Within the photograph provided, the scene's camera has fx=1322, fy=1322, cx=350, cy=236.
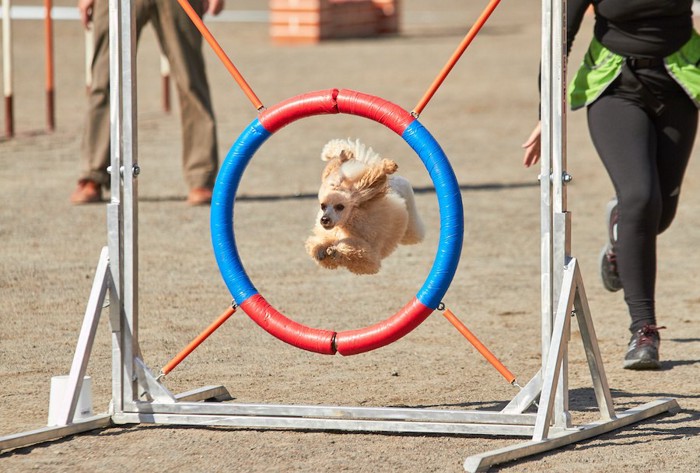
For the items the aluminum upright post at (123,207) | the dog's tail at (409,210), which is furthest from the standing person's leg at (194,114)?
the dog's tail at (409,210)

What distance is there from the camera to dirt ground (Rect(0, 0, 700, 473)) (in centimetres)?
477

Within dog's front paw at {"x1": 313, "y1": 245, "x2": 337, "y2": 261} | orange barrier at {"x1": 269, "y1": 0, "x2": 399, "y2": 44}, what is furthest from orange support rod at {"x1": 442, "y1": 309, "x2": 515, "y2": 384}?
orange barrier at {"x1": 269, "y1": 0, "x2": 399, "y2": 44}

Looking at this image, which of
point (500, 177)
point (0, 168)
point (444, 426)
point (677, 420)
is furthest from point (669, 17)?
point (0, 168)

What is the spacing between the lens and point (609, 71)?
602 cm

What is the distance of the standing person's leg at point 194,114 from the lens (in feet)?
32.9

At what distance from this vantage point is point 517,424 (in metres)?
4.81

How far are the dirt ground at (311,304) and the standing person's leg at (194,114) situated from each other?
254 millimetres

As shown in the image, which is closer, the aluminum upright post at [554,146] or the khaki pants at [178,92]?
the aluminum upright post at [554,146]

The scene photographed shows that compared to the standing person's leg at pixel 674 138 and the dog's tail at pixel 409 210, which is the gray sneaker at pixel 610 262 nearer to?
the standing person's leg at pixel 674 138

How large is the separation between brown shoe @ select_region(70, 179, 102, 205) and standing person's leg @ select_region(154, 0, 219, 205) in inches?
28.1

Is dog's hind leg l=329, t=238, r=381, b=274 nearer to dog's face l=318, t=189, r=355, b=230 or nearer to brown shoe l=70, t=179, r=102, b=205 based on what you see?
dog's face l=318, t=189, r=355, b=230

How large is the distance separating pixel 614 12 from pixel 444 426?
85.0 inches

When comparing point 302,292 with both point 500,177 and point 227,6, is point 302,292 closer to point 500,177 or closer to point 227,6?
point 500,177

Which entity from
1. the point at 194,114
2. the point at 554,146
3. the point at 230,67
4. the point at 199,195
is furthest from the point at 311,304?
the point at 194,114
